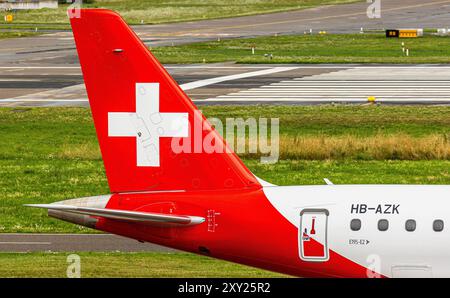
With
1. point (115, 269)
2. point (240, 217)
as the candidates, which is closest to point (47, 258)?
point (115, 269)

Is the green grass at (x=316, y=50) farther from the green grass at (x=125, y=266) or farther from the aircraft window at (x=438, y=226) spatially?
the aircraft window at (x=438, y=226)

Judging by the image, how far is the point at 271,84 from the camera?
82062 mm

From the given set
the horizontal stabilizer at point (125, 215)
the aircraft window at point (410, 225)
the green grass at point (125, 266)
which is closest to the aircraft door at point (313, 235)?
the aircraft window at point (410, 225)

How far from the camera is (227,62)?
319 feet

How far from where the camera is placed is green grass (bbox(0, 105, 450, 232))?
44.3 m

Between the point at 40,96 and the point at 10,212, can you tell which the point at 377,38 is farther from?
the point at 10,212

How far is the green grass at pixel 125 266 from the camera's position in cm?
2948

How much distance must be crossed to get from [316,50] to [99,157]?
182ft

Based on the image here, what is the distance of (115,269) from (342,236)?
414 inches

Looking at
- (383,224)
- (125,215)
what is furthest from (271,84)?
(383,224)

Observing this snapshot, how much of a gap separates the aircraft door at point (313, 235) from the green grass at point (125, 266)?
688 centimetres

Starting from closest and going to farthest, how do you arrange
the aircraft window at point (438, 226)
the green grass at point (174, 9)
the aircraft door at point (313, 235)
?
the aircraft window at point (438, 226)
the aircraft door at point (313, 235)
the green grass at point (174, 9)

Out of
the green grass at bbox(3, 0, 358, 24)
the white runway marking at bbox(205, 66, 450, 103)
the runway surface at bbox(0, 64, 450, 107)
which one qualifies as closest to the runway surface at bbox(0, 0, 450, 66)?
the green grass at bbox(3, 0, 358, 24)

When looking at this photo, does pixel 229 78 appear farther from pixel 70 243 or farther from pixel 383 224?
pixel 383 224
